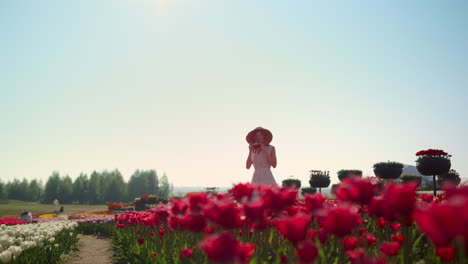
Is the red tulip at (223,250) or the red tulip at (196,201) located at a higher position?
the red tulip at (196,201)

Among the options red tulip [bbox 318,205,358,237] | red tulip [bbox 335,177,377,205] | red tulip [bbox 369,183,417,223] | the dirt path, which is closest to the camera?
red tulip [bbox 369,183,417,223]

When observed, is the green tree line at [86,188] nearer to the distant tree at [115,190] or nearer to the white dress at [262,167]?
the distant tree at [115,190]

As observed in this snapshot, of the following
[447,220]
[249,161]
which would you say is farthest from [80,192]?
[447,220]

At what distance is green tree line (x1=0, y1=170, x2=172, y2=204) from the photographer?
93375 millimetres

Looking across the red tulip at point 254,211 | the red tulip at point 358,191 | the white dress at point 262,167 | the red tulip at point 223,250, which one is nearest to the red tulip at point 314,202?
the red tulip at point 358,191

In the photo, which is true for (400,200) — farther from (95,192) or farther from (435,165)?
(95,192)

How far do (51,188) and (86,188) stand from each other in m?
10.3

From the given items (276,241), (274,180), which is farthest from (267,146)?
(276,241)

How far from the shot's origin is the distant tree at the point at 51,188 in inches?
3621

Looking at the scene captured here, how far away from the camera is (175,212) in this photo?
301 cm

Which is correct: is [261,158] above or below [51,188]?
above

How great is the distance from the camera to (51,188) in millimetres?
94375

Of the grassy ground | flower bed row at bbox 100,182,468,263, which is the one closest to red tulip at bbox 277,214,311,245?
flower bed row at bbox 100,182,468,263

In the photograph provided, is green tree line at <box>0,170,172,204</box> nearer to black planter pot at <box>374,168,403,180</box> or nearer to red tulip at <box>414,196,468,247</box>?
black planter pot at <box>374,168,403,180</box>
